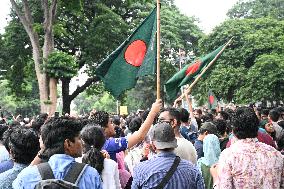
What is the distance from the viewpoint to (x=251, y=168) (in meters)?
3.96

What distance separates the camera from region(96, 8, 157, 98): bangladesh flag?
7184 millimetres

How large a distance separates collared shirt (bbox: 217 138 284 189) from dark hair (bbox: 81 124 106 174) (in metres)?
1.04

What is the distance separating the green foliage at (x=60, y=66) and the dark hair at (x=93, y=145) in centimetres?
1296

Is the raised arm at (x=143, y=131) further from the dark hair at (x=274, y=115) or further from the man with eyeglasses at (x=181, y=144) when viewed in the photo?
the dark hair at (x=274, y=115)

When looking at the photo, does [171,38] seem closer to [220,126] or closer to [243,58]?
[243,58]

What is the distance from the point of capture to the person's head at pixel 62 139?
11.5 ft

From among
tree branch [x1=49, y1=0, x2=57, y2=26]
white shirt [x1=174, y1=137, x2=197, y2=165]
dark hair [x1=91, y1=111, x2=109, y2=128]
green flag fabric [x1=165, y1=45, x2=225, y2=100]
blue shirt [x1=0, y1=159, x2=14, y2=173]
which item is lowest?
blue shirt [x1=0, y1=159, x2=14, y2=173]

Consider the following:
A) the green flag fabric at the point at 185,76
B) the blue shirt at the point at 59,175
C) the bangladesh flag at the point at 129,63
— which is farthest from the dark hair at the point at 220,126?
the blue shirt at the point at 59,175

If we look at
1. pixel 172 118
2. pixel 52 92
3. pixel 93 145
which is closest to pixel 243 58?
pixel 52 92

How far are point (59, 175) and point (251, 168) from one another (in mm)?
1552

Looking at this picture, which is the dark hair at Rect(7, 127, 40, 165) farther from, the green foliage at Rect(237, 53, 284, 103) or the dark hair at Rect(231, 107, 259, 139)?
the green foliage at Rect(237, 53, 284, 103)

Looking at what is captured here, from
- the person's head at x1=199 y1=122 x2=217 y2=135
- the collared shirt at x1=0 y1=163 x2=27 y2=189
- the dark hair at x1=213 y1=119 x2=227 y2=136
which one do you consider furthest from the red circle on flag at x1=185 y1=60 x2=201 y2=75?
the collared shirt at x1=0 y1=163 x2=27 y2=189

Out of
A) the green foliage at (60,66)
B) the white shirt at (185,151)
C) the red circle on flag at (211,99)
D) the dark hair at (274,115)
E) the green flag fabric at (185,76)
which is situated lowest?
the white shirt at (185,151)

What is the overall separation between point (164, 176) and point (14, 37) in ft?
77.2
